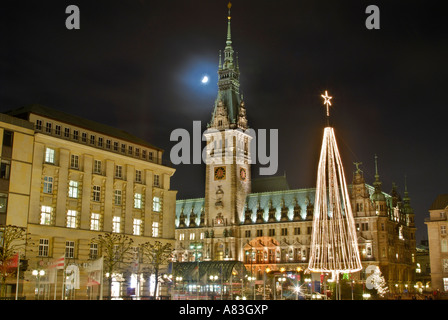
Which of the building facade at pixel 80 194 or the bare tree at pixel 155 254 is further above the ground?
the building facade at pixel 80 194

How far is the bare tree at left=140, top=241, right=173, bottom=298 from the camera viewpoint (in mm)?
76312

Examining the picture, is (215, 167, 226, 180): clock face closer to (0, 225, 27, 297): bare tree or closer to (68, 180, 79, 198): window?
(68, 180, 79, 198): window

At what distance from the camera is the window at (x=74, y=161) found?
72.3 metres

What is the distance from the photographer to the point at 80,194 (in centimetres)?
7212

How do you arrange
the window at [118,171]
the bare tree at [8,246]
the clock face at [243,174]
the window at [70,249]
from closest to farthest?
the bare tree at [8,246] < the window at [70,249] < the window at [118,171] < the clock face at [243,174]

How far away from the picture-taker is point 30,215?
65.5 metres

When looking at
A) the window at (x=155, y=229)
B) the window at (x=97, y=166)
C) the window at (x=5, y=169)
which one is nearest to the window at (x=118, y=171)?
the window at (x=97, y=166)

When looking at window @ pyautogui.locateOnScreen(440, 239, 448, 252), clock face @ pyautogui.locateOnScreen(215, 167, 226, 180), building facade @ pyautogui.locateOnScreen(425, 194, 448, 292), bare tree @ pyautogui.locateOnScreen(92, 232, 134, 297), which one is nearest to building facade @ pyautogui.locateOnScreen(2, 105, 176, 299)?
bare tree @ pyautogui.locateOnScreen(92, 232, 134, 297)

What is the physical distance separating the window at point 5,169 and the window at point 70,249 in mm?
11268

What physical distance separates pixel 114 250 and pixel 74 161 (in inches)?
501

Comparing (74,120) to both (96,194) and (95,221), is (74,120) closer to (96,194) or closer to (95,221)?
(96,194)

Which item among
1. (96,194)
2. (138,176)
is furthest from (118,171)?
(96,194)

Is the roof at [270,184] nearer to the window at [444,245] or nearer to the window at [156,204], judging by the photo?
the window at [444,245]

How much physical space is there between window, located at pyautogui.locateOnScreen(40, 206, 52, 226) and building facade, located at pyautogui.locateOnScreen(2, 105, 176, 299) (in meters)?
0.12
